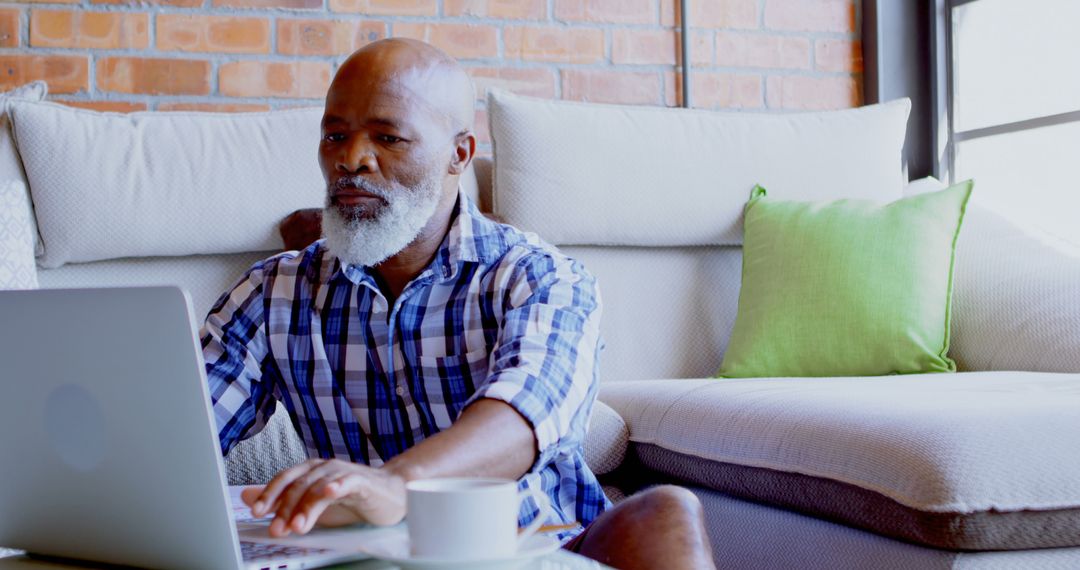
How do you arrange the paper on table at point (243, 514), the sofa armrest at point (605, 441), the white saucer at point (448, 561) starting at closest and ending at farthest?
the white saucer at point (448, 561) → the paper on table at point (243, 514) → the sofa armrest at point (605, 441)

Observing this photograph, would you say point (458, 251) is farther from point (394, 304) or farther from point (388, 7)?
point (388, 7)

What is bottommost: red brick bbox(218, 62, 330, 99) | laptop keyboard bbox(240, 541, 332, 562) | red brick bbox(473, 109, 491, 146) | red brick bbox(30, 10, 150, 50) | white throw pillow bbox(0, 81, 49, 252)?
laptop keyboard bbox(240, 541, 332, 562)

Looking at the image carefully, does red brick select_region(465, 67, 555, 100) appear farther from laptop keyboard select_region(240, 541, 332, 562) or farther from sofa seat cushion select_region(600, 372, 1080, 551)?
laptop keyboard select_region(240, 541, 332, 562)

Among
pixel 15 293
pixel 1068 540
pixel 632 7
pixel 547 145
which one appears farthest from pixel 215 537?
pixel 632 7

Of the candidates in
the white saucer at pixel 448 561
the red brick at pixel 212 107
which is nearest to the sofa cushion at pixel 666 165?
the red brick at pixel 212 107

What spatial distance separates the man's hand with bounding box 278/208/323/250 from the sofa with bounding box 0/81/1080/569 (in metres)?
0.06

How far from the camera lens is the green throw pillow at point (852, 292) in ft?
7.02

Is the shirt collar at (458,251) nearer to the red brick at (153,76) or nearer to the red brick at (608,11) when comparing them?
the red brick at (153,76)

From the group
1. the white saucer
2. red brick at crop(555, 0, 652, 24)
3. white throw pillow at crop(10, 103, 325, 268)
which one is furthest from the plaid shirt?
red brick at crop(555, 0, 652, 24)

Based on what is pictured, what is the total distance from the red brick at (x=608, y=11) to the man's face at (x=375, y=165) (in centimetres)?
146

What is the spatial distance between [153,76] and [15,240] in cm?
84

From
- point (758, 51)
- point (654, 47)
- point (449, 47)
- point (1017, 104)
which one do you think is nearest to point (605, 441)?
point (449, 47)

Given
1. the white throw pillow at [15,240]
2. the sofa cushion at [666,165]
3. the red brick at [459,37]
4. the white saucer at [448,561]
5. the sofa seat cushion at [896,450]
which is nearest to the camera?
the white saucer at [448,561]

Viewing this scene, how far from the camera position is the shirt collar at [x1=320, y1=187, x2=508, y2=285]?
138cm
